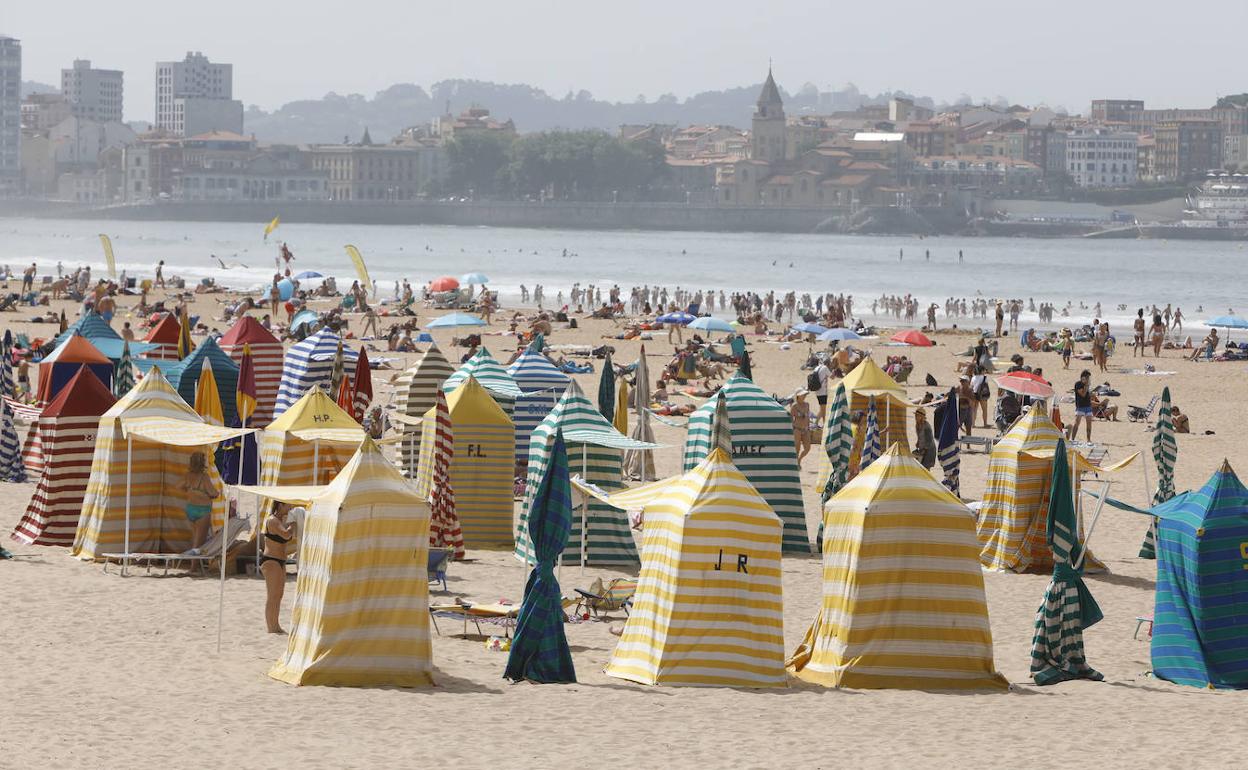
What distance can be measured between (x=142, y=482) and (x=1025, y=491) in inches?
237

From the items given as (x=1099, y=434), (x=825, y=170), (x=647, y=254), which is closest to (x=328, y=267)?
(x=647, y=254)

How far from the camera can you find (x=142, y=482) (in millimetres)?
12125

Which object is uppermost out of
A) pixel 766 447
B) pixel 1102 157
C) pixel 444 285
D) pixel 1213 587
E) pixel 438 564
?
pixel 1102 157

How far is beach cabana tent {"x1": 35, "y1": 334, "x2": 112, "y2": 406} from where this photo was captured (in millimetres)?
16703

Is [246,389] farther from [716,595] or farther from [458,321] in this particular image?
[458,321]

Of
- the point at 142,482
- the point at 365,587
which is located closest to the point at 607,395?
the point at 142,482

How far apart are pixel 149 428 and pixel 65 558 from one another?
1.29 metres

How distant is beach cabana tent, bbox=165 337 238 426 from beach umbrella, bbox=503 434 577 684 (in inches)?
306

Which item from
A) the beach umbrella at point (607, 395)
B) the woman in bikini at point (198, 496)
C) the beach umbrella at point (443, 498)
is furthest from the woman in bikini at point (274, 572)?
the beach umbrella at point (607, 395)

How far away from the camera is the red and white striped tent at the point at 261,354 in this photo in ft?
61.8

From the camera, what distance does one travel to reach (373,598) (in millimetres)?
9156

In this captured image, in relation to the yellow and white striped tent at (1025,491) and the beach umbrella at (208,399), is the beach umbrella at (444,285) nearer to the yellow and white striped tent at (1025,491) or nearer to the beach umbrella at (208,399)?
the beach umbrella at (208,399)

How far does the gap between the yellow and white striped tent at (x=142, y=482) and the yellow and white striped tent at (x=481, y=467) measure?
2.02 metres

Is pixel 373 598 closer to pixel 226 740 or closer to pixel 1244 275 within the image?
pixel 226 740
